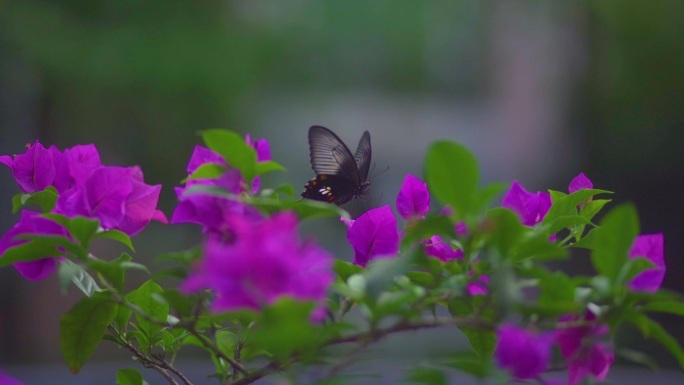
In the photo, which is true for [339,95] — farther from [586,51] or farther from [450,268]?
[450,268]

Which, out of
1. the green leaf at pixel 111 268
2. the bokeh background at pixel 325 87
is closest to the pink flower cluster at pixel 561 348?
the green leaf at pixel 111 268

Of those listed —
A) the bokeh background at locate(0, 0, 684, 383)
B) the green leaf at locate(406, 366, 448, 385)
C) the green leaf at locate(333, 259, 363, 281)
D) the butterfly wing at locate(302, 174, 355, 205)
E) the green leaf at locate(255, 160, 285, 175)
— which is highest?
the green leaf at locate(255, 160, 285, 175)

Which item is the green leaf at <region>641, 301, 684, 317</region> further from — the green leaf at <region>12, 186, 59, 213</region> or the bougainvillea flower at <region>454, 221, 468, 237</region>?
the green leaf at <region>12, 186, 59, 213</region>

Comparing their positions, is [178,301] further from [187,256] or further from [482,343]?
[482,343]

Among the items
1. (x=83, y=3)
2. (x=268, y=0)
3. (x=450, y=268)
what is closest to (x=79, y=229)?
(x=450, y=268)

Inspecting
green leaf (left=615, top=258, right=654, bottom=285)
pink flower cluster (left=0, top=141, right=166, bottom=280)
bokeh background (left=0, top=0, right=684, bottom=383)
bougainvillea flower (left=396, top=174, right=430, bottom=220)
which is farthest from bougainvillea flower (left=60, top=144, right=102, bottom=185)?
bokeh background (left=0, top=0, right=684, bottom=383)

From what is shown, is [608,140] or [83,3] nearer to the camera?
[83,3]
